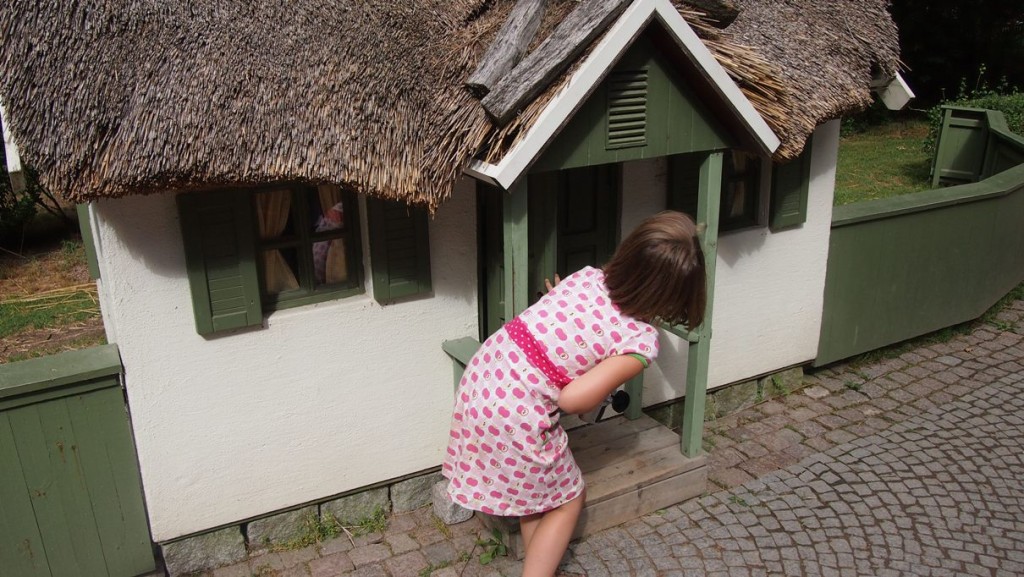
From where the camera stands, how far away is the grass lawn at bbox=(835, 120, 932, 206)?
40.1 ft

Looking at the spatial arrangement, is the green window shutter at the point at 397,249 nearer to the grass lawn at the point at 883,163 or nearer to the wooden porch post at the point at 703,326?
the wooden porch post at the point at 703,326

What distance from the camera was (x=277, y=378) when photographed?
16.2 feet

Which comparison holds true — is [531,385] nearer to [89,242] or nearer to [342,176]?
[342,176]

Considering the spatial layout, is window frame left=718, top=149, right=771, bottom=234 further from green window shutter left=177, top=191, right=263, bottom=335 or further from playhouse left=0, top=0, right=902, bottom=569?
green window shutter left=177, top=191, right=263, bottom=335

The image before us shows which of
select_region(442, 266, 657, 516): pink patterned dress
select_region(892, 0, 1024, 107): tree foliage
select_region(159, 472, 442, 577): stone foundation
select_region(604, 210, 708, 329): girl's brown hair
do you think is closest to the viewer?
select_region(604, 210, 708, 329): girl's brown hair

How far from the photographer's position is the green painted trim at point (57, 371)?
4316 mm

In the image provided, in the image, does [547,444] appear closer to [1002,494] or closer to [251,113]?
[251,113]

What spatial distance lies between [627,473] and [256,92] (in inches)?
121

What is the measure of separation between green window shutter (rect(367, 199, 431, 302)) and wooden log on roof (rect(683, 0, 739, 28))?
192cm

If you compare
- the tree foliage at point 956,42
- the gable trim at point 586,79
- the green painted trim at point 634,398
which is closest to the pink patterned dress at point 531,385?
the gable trim at point 586,79

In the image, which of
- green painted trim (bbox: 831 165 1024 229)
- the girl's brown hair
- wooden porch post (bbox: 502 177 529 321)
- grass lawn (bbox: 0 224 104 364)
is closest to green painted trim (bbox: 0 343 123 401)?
wooden porch post (bbox: 502 177 529 321)

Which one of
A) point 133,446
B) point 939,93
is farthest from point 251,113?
point 939,93

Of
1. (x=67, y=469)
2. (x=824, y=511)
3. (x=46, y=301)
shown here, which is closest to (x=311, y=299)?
(x=67, y=469)

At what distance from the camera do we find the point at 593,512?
521 cm
